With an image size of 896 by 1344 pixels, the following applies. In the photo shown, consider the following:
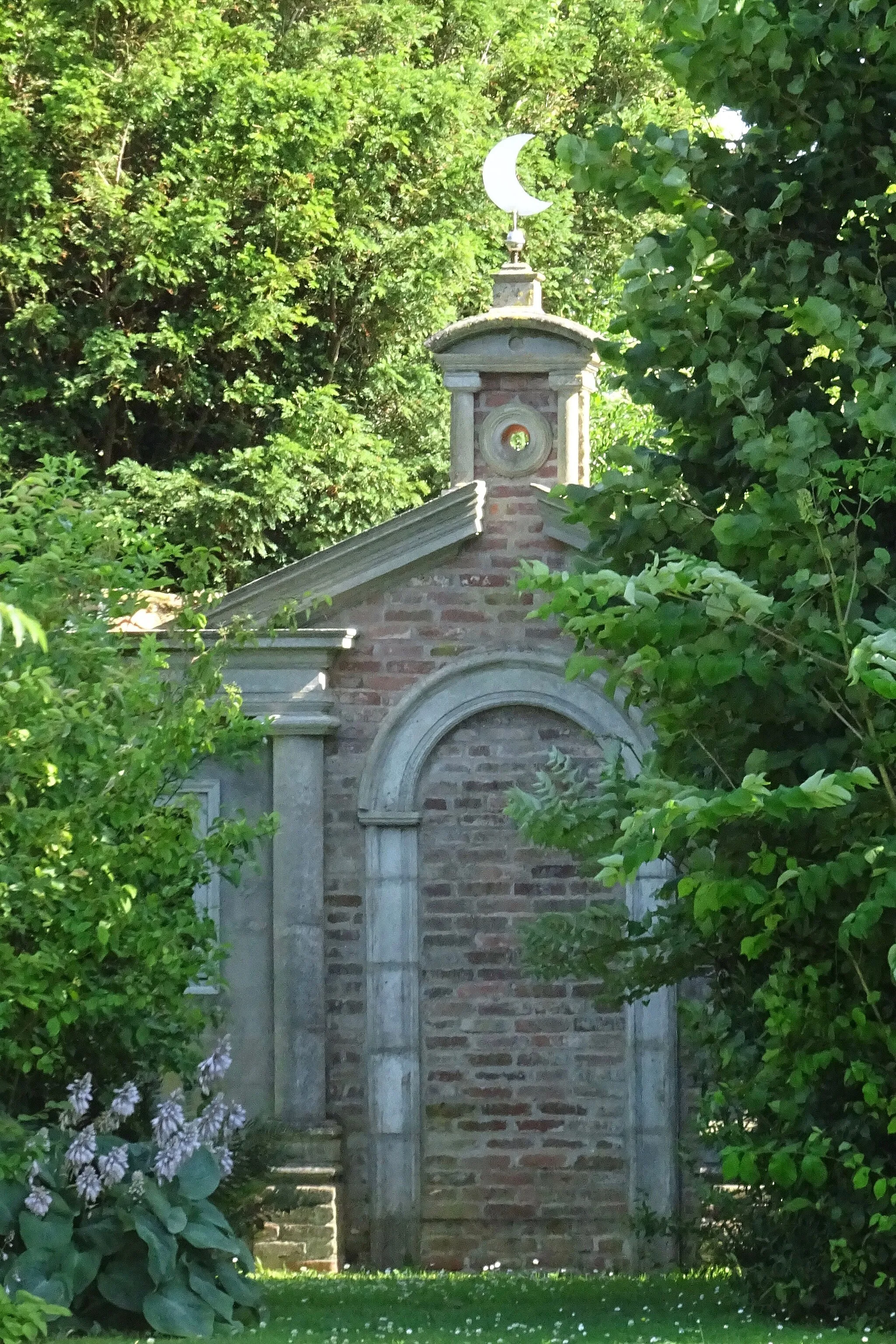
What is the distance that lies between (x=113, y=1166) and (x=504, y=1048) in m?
3.92

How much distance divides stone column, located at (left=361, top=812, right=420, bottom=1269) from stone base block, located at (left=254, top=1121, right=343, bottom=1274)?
0.27 meters

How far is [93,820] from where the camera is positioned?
8984mm

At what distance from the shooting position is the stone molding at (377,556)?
12.1m

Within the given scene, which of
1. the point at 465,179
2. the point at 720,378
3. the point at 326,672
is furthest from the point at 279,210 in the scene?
the point at 720,378

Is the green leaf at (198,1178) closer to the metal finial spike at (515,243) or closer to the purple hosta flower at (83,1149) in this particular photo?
the purple hosta flower at (83,1149)

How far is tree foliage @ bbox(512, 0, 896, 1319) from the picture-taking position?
24.4ft

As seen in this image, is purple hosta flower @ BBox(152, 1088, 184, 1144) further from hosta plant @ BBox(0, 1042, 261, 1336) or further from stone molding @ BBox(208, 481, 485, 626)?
Result: stone molding @ BBox(208, 481, 485, 626)

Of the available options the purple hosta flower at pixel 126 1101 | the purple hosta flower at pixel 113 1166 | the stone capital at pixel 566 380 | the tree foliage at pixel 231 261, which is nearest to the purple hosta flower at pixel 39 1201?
the purple hosta flower at pixel 113 1166

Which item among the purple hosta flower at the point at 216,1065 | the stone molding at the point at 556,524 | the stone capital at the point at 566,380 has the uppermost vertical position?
the stone capital at the point at 566,380

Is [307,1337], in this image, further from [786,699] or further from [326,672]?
[326,672]

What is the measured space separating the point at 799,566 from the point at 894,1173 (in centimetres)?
244

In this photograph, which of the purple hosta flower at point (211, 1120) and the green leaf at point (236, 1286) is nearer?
the green leaf at point (236, 1286)

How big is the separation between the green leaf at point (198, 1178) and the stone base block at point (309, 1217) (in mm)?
2629

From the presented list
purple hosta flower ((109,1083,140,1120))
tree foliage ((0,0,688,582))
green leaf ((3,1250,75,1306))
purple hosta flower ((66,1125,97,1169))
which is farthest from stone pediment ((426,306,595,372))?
tree foliage ((0,0,688,582))
